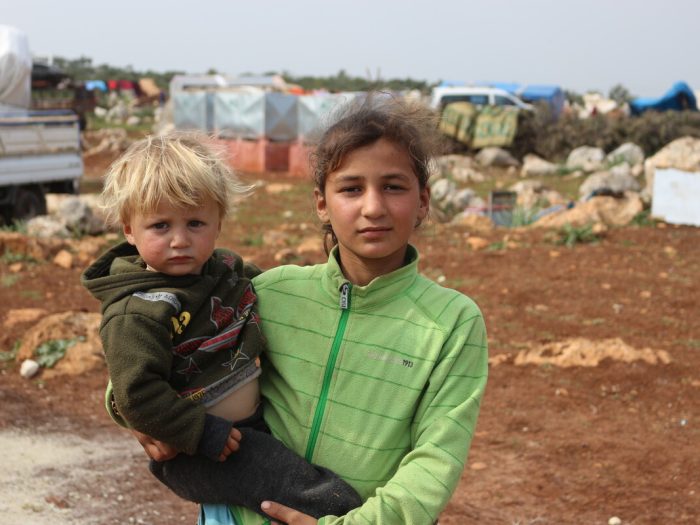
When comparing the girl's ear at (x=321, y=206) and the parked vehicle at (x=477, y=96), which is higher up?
the girl's ear at (x=321, y=206)

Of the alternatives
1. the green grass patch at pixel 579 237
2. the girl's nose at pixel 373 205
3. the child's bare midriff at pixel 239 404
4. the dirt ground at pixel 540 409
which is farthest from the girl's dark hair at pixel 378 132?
the green grass patch at pixel 579 237

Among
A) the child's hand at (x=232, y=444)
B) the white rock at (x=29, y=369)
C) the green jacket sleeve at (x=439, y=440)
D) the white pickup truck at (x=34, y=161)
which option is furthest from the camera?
the white pickup truck at (x=34, y=161)

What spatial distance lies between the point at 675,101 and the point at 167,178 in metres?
26.4

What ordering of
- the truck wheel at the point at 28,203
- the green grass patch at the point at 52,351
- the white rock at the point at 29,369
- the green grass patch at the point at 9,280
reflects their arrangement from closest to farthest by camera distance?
the white rock at the point at 29,369
the green grass patch at the point at 52,351
the green grass patch at the point at 9,280
the truck wheel at the point at 28,203

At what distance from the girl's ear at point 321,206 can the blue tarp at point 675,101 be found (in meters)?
25.4

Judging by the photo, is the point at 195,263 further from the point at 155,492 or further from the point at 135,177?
the point at 155,492

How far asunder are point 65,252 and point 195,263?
25.8ft

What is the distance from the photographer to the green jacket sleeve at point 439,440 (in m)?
1.65

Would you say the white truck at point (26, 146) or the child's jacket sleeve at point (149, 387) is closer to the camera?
the child's jacket sleeve at point (149, 387)

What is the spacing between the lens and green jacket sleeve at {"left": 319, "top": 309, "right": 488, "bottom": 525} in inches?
64.9

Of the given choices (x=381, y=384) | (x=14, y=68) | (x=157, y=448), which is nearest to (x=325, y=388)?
(x=381, y=384)

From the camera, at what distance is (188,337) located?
180 cm

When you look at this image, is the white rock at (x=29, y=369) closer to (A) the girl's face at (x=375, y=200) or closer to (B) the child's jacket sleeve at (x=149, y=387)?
(B) the child's jacket sleeve at (x=149, y=387)

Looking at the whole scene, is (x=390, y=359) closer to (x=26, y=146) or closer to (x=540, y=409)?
(x=540, y=409)
